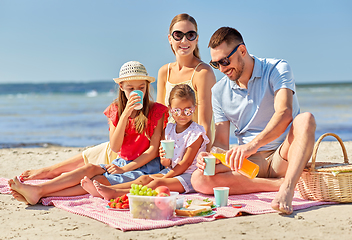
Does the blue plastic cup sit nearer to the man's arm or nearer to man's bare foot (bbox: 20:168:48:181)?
the man's arm

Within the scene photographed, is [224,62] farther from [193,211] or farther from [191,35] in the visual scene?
[193,211]

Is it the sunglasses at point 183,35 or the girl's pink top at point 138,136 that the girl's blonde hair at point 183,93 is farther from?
the sunglasses at point 183,35

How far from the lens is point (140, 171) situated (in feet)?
Result: 14.5

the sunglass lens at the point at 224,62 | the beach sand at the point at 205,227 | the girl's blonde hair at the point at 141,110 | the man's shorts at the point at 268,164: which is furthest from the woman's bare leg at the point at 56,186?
the sunglass lens at the point at 224,62

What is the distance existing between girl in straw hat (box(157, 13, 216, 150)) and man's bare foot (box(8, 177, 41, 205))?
202cm

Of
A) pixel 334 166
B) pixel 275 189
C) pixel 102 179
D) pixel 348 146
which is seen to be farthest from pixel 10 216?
pixel 348 146

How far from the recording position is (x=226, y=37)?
3936 millimetres

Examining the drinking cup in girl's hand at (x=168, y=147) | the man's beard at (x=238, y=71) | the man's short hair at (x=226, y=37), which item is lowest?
the drinking cup in girl's hand at (x=168, y=147)

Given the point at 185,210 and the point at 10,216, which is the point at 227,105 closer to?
the point at 185,210

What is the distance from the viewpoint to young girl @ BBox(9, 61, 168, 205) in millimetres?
4270

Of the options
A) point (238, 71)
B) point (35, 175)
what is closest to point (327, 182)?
point (238, 71)

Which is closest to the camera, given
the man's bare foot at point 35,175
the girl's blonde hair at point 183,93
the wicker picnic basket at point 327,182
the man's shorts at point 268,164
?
the wicker picnic basket at point 327,182

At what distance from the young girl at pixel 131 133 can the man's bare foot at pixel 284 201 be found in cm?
165

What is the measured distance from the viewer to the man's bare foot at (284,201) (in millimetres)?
3217
